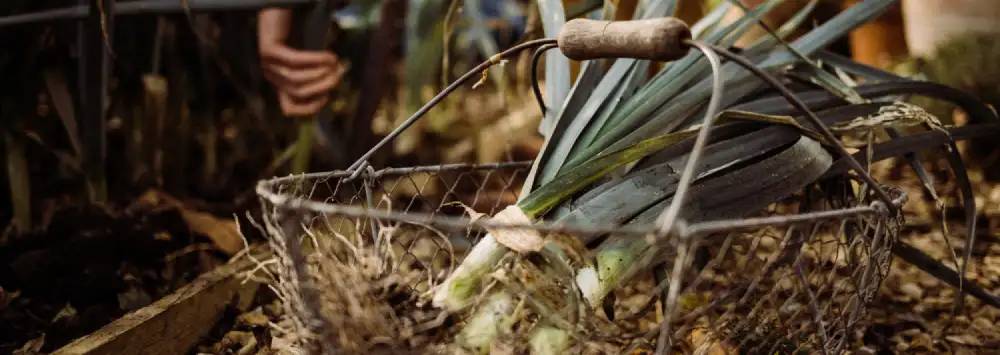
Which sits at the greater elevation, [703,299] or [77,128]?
[77,128]

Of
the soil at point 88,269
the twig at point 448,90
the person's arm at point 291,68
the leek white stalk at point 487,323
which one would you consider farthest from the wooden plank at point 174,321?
the person's arm at point 291,68

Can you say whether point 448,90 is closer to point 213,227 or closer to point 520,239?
point 520,239

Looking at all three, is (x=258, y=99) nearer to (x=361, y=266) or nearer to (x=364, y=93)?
(x=364, y=93)

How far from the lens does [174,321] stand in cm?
105

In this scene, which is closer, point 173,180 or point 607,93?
point 607,93

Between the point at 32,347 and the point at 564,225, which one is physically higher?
the point at 564,225

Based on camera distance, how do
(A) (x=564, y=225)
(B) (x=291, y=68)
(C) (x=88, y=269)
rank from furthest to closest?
(B) (x=291, y=68) → (C) (x=88, y=269) → (A) (x=564, y=225)

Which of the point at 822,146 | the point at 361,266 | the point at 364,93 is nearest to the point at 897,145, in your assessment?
the point at 822,146

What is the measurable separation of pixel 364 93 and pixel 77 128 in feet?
1.91

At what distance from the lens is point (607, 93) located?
103 centimetres

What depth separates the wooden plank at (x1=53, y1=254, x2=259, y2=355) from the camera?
95 cm

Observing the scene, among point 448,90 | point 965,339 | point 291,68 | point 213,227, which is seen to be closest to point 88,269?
point 213,227

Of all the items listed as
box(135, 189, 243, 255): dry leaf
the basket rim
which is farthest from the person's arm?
the basket rim

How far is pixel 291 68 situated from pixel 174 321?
2.48ft
